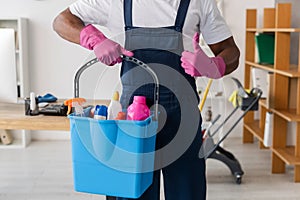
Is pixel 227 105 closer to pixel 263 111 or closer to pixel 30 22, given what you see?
pixel 263 111

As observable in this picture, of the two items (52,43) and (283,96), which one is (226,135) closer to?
(283,96)

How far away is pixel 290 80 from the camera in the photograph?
3.15m

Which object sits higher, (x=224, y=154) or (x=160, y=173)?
(x=160, y=173)

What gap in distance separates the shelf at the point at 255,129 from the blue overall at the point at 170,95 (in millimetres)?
2135

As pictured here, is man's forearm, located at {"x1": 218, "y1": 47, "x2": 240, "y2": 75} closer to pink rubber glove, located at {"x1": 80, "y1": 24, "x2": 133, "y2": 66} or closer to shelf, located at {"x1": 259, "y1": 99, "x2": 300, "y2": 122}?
pink rubber glove, located at {"x1": 80, "y1": 24, "x2": 133, "y2": 66}

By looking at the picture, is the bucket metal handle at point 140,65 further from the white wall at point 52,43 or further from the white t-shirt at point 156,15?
the white wall at point 52,43

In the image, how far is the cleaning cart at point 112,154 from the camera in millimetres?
1090

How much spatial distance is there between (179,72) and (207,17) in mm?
192

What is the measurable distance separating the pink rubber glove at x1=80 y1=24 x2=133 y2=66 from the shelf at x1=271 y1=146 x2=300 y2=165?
1942mm

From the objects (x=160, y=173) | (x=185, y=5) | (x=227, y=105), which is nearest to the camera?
(x=185, y=5)

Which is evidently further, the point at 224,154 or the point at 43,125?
the point at 224,154

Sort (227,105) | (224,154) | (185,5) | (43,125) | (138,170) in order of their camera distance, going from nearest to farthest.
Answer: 1. (138,170)
2. (185,5)
3. (43,125)
4. (224,154)
5. (227,105)

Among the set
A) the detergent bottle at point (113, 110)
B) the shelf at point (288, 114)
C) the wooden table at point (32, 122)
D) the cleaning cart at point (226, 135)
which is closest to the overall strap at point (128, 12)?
the detergent bottle at point (113, 110)

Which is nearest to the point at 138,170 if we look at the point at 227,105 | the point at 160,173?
the point at 160,173
